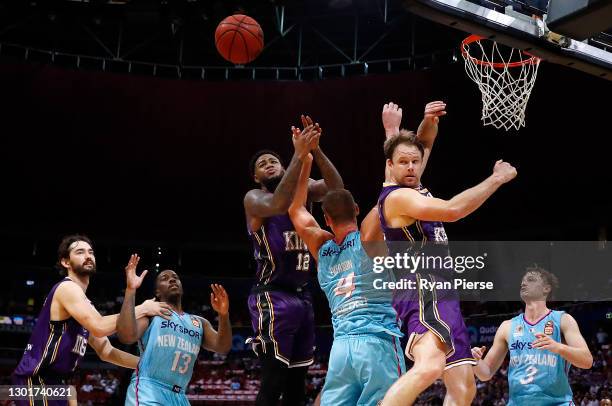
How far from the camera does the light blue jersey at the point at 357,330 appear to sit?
423 centimetres

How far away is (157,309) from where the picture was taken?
6.02m

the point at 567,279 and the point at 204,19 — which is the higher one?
the point at 204,19

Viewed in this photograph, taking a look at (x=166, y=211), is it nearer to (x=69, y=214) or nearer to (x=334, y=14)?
(x=69, y=214)

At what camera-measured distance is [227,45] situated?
915cm

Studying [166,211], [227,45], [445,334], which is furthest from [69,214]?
[445,334]

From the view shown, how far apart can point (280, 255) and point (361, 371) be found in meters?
1.23

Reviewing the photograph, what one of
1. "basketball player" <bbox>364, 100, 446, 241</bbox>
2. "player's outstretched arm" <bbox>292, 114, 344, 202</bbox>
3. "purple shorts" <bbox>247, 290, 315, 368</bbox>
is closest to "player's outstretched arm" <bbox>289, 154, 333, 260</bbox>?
→ "player's outstretched arm" <bbox>292, 114, 344, 202</bbox>

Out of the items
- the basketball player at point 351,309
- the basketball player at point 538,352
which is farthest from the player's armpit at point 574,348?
the basketball player at point 351,309

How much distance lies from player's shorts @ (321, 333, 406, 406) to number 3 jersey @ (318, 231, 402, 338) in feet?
0.27

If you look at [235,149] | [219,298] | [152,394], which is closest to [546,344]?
[219,298]

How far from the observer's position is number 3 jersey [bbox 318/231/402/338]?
4.40 meters

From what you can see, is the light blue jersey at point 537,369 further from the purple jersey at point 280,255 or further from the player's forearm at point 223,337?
the player's forearm at point 223,337

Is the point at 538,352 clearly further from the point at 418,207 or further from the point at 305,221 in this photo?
the point at 418,207

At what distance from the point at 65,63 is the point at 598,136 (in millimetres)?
11645
